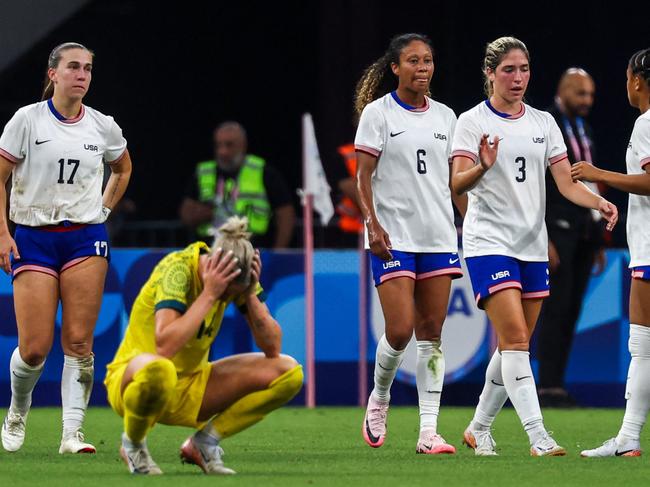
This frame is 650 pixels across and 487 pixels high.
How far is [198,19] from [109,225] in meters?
4.63

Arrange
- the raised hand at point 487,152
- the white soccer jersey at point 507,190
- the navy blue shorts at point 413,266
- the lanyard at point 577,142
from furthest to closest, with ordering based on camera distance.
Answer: the lanyard at point 577,142, the navy blue shorts at point 413,266, the white soccer jersey at point 507,190, the raised hand at point 487,152

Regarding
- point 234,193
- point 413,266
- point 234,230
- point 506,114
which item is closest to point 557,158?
point 506,114

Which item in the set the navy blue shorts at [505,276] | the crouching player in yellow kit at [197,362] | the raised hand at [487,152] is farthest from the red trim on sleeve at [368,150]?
the crouching player in yellow kit at [197,362]

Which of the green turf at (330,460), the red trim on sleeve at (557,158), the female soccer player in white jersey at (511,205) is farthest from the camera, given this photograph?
the red trim on sleeve at (557,158)

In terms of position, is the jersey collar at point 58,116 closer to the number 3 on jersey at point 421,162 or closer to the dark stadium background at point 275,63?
the number 3 on jersey at point 421,162

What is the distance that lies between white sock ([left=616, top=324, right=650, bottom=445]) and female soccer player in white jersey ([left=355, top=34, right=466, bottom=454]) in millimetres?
1032

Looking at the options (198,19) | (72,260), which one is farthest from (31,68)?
(72,260)

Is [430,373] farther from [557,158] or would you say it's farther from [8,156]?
[8,156]

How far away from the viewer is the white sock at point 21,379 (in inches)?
349

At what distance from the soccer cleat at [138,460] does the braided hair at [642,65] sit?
3.13 metres

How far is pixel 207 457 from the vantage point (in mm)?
7480

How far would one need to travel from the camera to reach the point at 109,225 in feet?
47.5

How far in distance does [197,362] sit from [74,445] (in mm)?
1526

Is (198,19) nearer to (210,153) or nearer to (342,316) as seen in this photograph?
(210,153)
